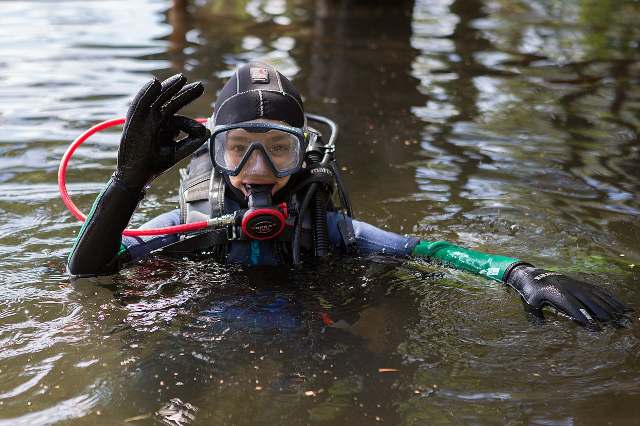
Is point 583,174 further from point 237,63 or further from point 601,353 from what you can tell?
point 237,63

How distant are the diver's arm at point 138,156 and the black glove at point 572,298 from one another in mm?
1509

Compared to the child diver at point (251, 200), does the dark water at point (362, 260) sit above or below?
below

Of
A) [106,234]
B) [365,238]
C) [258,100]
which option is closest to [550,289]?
[365,238]

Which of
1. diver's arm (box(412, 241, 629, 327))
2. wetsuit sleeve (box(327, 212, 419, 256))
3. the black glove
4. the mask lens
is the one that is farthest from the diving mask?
the black glove

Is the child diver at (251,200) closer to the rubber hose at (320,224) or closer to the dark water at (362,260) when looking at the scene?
the rubber hose at (320,224)

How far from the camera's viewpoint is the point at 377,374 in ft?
9.60

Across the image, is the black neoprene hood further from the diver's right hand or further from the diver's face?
the diver's right hand

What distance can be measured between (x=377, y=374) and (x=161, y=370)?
2.59 ft

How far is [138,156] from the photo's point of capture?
3.20 metres

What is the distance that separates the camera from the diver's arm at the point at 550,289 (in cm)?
321

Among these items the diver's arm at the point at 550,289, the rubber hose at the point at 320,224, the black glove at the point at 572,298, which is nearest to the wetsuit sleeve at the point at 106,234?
the rubber hose at the point at 320,224

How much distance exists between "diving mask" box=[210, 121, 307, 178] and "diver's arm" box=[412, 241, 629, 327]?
0.91 metres

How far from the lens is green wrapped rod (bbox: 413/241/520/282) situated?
3588 mm

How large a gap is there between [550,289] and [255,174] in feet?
4.41
